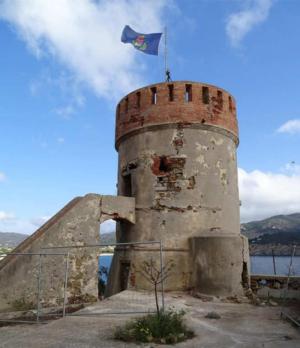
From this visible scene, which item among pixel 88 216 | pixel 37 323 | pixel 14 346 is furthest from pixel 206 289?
pixel 14 346

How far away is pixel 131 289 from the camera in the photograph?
40.3ft

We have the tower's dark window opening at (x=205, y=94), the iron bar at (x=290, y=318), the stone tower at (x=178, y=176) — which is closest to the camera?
the iron bar at (x=290, y=318)

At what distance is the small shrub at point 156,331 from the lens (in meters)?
6.08

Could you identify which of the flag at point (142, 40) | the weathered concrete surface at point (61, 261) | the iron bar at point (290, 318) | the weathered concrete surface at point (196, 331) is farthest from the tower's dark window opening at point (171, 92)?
the iron bar at point (290, 318)

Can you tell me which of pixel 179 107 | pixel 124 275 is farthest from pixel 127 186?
pixel 179 107

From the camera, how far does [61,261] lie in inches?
419

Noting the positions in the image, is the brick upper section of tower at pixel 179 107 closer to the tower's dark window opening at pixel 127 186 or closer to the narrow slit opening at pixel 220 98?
the narrow slit opening at pixel 220 98

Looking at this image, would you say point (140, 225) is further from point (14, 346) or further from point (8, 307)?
point (14, 346)

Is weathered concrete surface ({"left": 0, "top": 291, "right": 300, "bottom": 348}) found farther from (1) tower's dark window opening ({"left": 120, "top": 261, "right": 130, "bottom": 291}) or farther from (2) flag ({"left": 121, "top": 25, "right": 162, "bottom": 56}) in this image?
(2) flag ({"left": 121, "top": 25, "right": 162, "bottom": 56})

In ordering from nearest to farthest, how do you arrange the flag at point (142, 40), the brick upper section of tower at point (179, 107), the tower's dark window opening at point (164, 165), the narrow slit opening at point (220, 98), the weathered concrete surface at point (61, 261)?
the weathered concrete surface at point (61, 261) < the tower's dark window opening at point (164, 165) < the brick upper section of tower at point (179, 107) < the narrow slit opening at point (220, 98) < the flag at point (142, 40)

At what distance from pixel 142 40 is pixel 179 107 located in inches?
156

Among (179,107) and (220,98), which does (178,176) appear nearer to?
(179,107)

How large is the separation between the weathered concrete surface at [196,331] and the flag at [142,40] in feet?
34.3

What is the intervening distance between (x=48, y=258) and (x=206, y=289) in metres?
5.04
